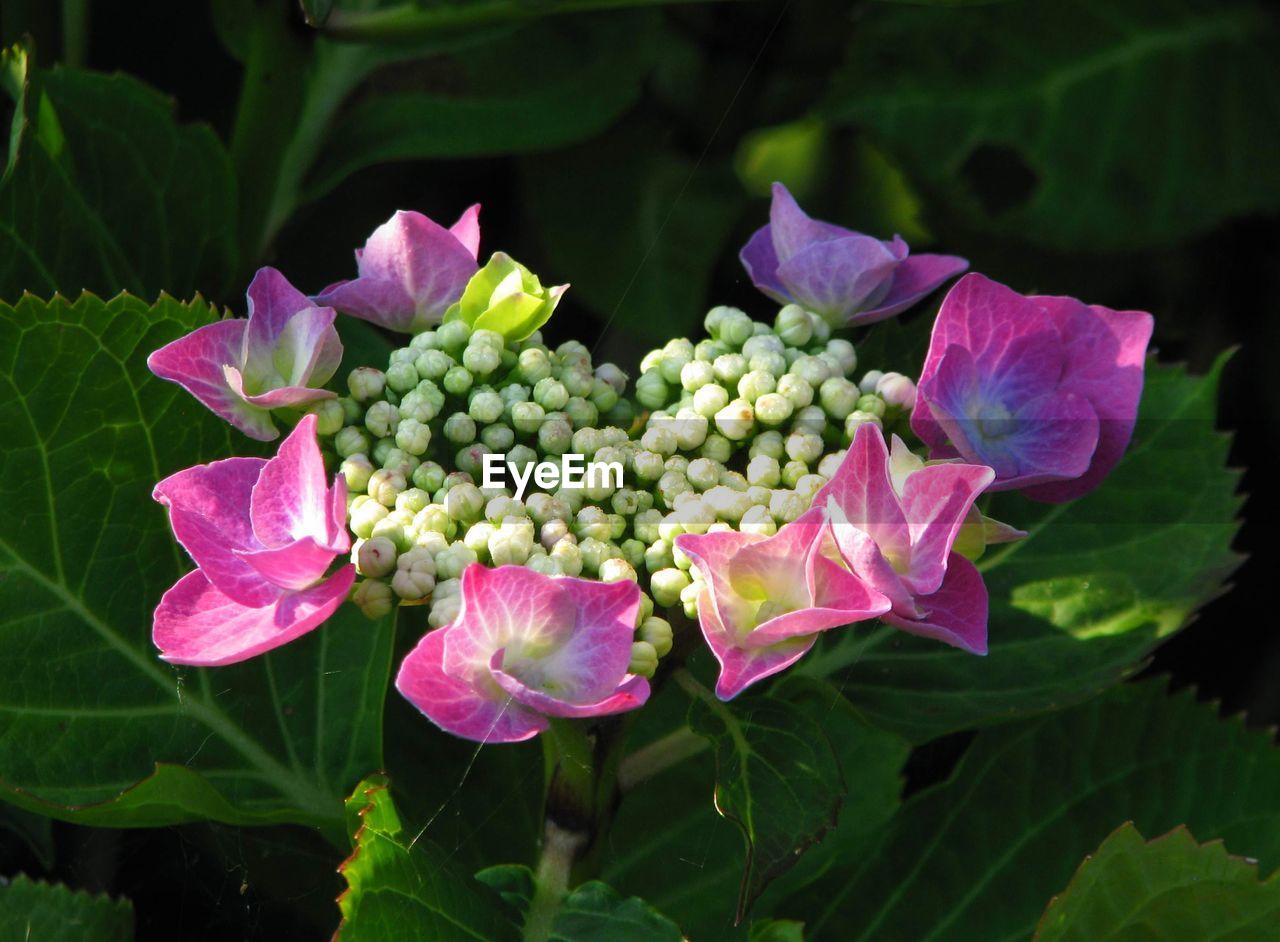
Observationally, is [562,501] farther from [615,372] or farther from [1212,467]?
[1212,467]


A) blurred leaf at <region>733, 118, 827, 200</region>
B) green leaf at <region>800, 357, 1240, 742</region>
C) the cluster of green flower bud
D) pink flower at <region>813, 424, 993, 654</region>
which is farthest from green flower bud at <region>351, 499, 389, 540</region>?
blurred leaf at <region>733, 118, 827, 200</region>

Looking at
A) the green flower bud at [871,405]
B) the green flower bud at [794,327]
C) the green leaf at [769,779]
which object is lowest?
the green leaf at [769,779]

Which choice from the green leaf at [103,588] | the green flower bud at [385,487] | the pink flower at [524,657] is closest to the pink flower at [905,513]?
the pink flower at [524,657]

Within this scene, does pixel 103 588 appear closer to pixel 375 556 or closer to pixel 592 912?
pixel 375 556

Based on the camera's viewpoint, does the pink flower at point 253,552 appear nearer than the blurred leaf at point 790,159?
Yes

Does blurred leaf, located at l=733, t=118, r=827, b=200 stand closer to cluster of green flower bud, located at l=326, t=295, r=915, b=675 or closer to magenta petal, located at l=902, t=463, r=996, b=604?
cluster of green flower bud, located at l=326, t=295, r=915, b=675

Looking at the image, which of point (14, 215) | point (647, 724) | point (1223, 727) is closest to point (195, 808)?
point (647, 724)

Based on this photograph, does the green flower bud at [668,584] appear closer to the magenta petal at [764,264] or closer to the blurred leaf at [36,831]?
the magenta petal at [764,264]

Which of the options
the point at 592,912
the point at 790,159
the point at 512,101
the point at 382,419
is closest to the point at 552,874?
the point at 592,912
